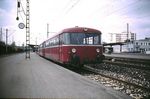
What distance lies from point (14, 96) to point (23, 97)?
0.36m

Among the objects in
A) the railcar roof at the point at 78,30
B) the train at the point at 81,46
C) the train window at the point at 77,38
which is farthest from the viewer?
the railcar roof at the point at 78,30

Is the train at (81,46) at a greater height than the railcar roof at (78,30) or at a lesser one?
lesser

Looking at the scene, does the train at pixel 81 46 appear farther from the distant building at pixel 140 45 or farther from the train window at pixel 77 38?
the distant building at pixel 140 45

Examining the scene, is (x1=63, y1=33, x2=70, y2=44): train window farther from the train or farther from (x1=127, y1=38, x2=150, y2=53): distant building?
(x1=127, y1=38, x2=150, y2=53): distant building

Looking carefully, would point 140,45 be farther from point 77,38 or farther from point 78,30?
point 77,38

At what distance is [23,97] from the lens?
263 inches

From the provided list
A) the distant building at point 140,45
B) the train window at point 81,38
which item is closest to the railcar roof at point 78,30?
the train window at point 81,38

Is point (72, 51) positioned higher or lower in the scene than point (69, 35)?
lower

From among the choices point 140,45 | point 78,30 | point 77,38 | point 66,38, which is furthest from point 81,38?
point 140,45

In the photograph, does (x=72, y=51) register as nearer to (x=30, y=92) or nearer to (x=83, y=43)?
(x=83, y=43)

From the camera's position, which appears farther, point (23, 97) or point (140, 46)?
point (140, 46)

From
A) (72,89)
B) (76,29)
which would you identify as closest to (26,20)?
(76,29)

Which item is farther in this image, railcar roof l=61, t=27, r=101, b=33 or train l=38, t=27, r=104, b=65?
railcar roof l=61, t=27, r=101, b=33

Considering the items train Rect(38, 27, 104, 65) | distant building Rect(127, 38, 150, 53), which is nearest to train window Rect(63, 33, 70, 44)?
train Rect(38, 27, 104, 65)
